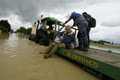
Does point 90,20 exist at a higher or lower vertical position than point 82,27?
higher

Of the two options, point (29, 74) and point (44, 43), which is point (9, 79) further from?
point (44, 43)

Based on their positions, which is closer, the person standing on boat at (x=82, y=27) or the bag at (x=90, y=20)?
the person standing on boat at (x=82, y=27)

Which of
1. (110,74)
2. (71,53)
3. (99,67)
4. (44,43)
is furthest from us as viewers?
(44,43)

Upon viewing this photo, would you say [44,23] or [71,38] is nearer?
[71,38]

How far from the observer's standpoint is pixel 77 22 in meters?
3.65

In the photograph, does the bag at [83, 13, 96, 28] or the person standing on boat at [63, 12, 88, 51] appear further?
the bag at [83, 13, 96, 28]

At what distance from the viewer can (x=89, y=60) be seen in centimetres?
227

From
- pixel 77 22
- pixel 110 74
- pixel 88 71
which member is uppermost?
pixel 77 22

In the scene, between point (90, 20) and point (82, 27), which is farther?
point (90, 20)

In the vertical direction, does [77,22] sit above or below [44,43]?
above

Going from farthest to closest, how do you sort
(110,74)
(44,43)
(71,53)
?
(44,43), (71,53), (110,74)

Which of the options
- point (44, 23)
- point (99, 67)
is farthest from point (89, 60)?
point (44, 23)

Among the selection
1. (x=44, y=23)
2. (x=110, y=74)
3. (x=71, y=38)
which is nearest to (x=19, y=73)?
(x=110, y=74)

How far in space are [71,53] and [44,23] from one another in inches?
170
